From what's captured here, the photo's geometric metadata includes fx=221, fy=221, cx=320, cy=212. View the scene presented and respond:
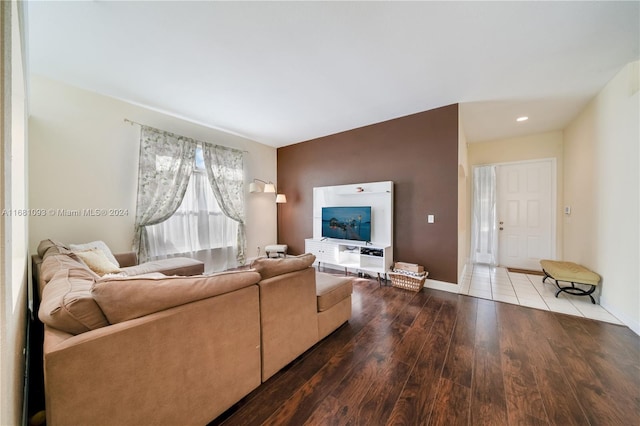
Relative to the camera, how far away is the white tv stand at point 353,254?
3.54 metres

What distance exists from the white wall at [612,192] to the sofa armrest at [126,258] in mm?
5576

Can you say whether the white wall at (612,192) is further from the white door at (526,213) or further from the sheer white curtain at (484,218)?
the sheer white curtain at (484,218)

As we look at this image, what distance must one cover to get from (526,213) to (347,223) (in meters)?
3.61

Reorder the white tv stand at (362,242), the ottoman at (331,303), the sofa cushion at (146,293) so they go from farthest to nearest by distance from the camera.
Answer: the white tv stand at (362,242)
the ottoman at (331,303)
the sofa cushion at (146,293)

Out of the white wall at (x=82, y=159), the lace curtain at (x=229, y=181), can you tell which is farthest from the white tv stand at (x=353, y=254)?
the white wall at (x=82, y=159)

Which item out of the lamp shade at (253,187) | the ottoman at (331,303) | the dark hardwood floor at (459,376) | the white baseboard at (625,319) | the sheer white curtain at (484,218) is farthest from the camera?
the sheer white curtain at (484,218)

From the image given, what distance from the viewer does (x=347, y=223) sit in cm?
404

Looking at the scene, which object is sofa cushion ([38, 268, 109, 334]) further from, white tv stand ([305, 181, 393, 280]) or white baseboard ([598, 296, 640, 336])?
white baseboard ([598, 296, 640, 336])

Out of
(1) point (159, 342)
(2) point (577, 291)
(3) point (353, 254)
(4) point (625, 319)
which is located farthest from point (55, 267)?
(2) point (577, 291)

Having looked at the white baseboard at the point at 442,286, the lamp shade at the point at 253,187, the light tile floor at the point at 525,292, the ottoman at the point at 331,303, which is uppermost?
the lamp shade at the point at 253,187

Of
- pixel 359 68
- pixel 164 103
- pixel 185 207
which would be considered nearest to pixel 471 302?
pixel 359 68

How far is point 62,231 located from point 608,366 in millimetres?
5432

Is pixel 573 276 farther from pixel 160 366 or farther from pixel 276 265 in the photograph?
pixel 160 366

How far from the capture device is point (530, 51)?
82.0 inches
